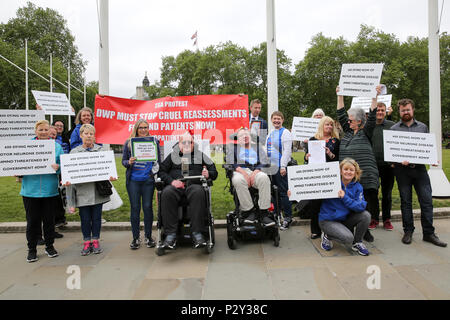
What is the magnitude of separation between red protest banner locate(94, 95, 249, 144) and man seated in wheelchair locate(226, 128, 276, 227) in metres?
0.89

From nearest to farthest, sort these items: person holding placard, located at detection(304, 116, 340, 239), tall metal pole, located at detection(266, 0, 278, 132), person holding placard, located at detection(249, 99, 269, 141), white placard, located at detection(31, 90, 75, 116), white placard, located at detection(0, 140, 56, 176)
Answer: white placard, located at detection(0, 140, 56, 176), person holding placard, located at detection(304, 116, 340, 239), person holding placard, located at detection(249, 99, 269, 141), tall metal pole, located at detection(266, 0, 278, 132), white placard, located at detection(31, 90, 75, 116)

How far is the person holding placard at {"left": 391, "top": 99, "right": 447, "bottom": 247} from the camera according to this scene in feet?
13.8

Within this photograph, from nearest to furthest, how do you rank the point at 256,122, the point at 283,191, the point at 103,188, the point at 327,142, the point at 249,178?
the point at 103,188 → the point at 249,178 → the point at 327,142 → the point at 283,191 → the point at 256,122

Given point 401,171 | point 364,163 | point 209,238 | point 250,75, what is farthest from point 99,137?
point 250,75

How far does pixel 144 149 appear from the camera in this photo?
13.8 ft

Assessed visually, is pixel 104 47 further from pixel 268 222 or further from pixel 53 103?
pixel 268 222

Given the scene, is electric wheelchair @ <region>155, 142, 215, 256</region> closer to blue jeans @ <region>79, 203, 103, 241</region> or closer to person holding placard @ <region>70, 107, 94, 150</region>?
blue jeans @ <region>79, 203, 103, 241</region>

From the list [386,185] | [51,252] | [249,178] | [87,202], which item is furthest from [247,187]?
[51,252]

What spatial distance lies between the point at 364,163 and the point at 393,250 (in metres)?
1.25

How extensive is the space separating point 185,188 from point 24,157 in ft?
7.06

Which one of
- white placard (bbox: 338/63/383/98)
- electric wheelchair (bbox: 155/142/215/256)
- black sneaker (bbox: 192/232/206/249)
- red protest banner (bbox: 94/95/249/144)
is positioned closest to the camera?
black sneaker (bbox: 192/232/206/249)

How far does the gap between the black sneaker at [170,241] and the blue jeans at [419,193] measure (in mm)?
3302

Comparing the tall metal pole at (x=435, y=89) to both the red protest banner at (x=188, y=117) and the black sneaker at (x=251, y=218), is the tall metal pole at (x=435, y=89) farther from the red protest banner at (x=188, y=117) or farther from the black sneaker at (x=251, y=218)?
the black sneaker at (x=251, y=218)

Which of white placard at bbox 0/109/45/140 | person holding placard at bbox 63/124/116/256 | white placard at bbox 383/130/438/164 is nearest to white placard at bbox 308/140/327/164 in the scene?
white placard at bbox 383/130/438/164
